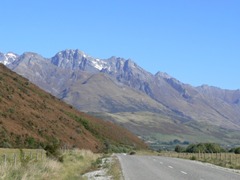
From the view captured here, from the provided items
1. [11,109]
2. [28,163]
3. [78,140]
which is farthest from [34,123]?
[28,163]

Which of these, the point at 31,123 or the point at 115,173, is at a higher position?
the point at 31,123

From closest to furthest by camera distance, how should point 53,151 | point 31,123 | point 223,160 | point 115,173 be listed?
1. point 115,173
2. point 53,151
3. point 223,160
4. point 31,123

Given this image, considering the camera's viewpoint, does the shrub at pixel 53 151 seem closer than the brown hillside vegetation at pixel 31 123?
Yes

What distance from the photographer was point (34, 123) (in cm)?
7556

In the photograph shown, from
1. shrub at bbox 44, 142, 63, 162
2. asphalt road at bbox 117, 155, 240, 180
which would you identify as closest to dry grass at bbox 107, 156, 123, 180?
asphalt road at bbox 117, 155, 240, 180

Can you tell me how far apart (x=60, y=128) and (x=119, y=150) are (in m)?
29.2

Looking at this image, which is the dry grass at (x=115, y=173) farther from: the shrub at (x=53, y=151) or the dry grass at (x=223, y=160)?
the dry grass at (x=223, y=160)

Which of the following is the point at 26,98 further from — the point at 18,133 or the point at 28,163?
the point at 28,163

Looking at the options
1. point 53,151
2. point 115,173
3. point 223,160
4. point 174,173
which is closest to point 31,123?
point 223,160

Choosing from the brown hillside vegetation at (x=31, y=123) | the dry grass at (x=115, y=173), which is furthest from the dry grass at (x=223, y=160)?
the brown hillside vegetation at (x=31, y=123)

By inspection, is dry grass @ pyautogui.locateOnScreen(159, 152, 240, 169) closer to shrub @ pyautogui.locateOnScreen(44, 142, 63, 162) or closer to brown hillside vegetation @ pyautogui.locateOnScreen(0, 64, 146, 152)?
shrub @ pyautogui.locateOnScreen(44, 142, 63, 162)

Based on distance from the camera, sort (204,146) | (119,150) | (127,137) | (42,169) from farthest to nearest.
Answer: (127,137) → (204,146) → (119,150) → (42,169)

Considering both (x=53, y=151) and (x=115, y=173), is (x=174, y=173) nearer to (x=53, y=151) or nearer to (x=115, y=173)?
(x=115, y=173)

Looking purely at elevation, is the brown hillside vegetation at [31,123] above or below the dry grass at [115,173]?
above
